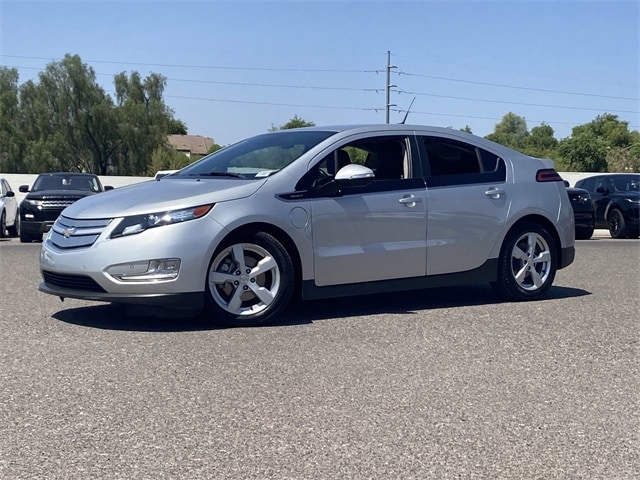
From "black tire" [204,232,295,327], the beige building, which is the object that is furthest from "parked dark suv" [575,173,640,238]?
the beige building

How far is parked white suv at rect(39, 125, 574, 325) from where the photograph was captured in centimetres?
645

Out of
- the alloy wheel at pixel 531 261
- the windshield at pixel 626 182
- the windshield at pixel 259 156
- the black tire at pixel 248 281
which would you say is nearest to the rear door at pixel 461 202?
the alloy wheel at pixel 531 261

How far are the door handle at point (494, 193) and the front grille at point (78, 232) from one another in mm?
3447

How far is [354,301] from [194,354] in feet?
8.92

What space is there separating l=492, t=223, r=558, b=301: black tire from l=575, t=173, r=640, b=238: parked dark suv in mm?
11866

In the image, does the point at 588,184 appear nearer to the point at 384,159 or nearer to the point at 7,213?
the point at 7,213

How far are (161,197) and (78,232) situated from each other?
2.26ft

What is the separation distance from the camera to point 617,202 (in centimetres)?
1967

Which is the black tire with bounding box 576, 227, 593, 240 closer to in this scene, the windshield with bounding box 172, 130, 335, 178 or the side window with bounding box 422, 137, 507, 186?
the side window with bounding box 422, 137, 507, 186

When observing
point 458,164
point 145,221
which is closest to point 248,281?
point 145,221

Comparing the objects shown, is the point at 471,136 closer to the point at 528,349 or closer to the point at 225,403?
the point at 528,349

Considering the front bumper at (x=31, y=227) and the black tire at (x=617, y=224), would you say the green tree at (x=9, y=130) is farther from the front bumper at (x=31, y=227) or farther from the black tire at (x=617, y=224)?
the black tire at (x=617, y=224)

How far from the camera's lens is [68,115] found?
63.5 meters

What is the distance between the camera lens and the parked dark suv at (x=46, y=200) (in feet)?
55.4
